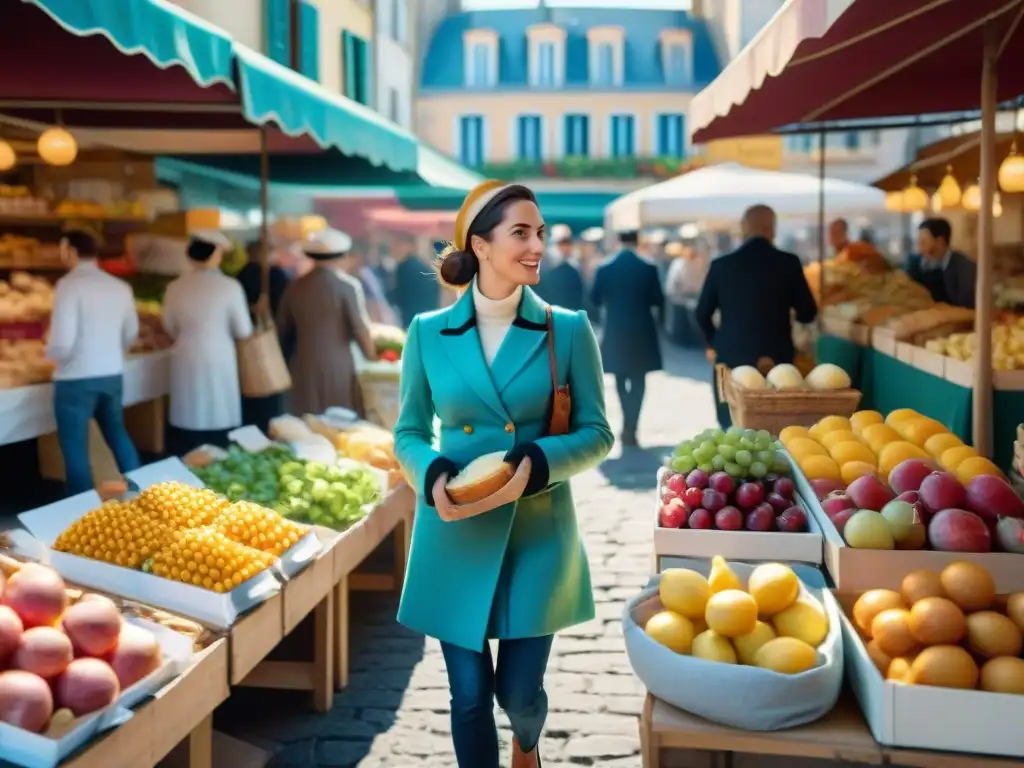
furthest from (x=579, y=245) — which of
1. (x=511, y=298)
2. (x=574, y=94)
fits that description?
(x=511, y=298)

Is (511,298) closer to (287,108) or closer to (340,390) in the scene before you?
(287,108)

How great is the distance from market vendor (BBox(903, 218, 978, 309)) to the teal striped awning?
6243mm

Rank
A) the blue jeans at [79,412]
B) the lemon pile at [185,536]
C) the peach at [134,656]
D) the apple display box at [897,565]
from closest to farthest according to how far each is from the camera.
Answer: the peach at [134,656] < the apple display box at [897,565] < the lemon pile at [185,536] < the blue jeans at [79,412]

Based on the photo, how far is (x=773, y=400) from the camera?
556 centimetres

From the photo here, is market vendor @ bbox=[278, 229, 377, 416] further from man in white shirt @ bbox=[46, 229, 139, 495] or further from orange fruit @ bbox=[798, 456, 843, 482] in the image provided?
orange fruit @ bbox=[798, 456, 843, 482]

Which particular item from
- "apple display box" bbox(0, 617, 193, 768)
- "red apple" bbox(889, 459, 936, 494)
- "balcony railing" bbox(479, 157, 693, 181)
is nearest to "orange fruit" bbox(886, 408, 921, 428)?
"red apple" bbox(889, 459, 936, 494)

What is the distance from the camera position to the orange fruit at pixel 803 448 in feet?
14.0

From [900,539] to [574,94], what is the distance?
120 ft

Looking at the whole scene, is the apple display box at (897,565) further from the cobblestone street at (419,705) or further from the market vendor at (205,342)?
the market vendor at (205,342)

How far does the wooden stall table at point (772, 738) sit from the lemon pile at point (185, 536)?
1.57 metres

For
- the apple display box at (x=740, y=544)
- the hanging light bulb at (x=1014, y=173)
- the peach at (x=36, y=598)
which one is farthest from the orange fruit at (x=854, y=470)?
the hanging light bulb at (x=1014, y=173)

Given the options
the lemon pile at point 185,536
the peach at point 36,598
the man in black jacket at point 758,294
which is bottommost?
the lemon pile at point 185,536

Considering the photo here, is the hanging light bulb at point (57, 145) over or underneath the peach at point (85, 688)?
over

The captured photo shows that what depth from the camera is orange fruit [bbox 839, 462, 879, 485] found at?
12.9 feet
